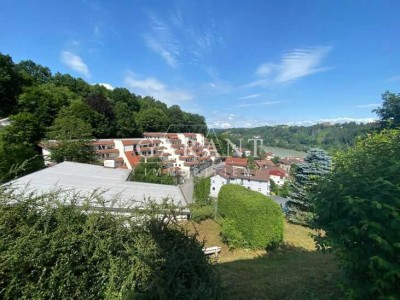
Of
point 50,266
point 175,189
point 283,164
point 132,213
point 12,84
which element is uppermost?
point 12,84

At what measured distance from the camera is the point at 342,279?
2988mm

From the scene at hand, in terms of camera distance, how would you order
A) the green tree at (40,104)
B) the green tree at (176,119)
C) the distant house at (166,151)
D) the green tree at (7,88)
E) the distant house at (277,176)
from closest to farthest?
1. the green tree at (40,104)
2. the green tree at (7,88)
3. the distant house at (166,151)
4. the distant house at (277,176)
5. the green tree at (176,119)

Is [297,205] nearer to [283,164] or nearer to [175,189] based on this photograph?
[175,189]

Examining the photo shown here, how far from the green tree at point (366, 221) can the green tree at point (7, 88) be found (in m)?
39.0

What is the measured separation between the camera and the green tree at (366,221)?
2.45m

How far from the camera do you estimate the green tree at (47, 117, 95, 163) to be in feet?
62.2

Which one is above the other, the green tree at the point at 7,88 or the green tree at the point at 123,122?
the green tree at the point at 7,88

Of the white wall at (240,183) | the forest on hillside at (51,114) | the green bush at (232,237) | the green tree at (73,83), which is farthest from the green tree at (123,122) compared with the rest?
the green bush at (232,237)

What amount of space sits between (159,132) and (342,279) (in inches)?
2044

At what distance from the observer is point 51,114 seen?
1232 inches

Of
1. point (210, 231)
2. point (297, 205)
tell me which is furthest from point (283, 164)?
point (210, 231)

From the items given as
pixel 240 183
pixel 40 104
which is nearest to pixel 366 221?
pixel 240 183

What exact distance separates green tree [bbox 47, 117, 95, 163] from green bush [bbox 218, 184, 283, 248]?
1444 cm

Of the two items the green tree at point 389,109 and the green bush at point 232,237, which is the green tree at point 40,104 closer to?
Answer: the green bush at point 232,237
